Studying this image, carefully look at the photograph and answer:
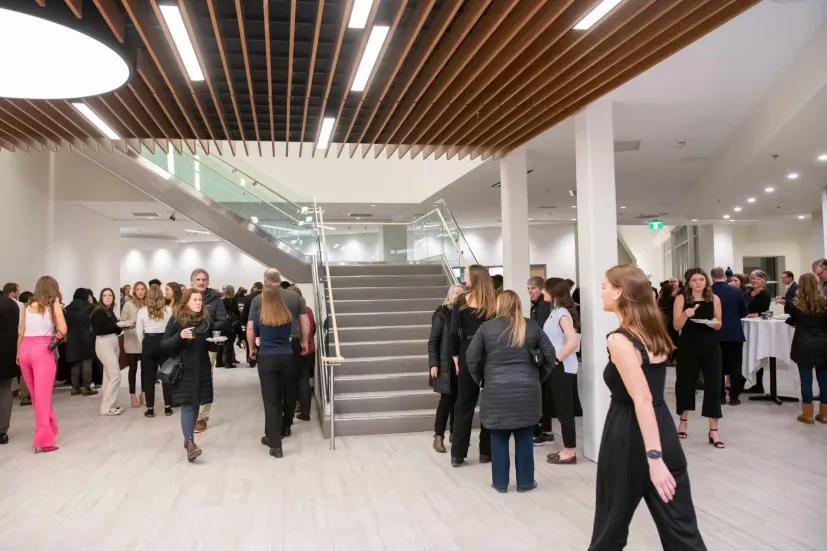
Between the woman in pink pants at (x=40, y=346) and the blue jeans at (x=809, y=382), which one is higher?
the woman in pink pants at (x=40, y=346)

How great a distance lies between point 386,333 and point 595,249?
3.85 metres

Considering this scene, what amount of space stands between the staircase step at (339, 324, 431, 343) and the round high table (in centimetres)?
443

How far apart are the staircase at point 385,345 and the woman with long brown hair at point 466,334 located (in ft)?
4.71

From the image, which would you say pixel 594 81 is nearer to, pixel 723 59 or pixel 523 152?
pixel 723 59

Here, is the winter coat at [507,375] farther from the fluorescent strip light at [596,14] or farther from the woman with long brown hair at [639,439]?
the fluorescent strip light at [596,14]

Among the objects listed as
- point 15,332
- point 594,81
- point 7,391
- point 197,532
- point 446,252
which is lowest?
point 197,532

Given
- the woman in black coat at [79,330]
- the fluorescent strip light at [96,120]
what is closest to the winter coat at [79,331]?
the woman in black coat at [79,330]

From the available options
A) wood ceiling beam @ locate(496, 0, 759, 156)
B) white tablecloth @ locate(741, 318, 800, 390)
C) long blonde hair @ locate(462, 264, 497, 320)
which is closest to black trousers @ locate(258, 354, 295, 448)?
long blonde hair @ locate(462, 264, 497, 320)

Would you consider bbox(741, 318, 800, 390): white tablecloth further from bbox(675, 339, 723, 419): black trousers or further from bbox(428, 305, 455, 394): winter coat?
bbox(428, 305, 455, 394): winter coat

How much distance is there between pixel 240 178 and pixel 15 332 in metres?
6.29

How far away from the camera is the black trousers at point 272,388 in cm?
585

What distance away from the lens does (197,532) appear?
13.2 feet

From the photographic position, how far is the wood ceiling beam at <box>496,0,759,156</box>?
3.89 metres

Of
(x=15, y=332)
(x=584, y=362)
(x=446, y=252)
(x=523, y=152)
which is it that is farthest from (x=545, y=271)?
(x=15, y=332)
